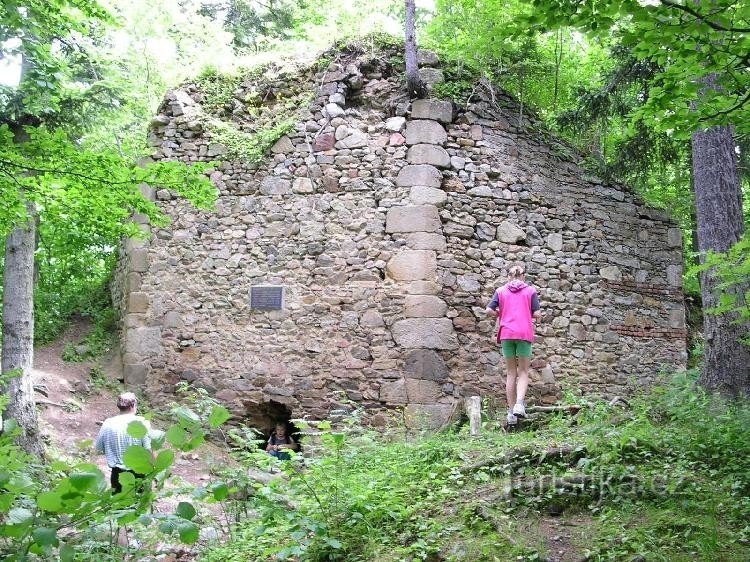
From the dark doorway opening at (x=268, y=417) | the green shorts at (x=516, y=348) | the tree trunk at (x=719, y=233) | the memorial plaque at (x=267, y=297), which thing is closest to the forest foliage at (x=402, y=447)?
the tree trunk at (x=719, y=233)

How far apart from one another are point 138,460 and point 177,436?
15 centimetres

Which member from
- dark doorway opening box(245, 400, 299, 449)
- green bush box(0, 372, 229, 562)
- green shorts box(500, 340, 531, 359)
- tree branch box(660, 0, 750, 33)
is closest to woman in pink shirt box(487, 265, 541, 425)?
green shorts box(500, 340, 531, 359)

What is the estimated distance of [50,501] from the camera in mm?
2230

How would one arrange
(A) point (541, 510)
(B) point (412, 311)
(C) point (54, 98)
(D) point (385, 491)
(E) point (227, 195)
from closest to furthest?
(A) point (541, 510)
(D) point (385, 491)
(C) point (54, 98)
(B) point (412, 311)
(E) point (227, 195)

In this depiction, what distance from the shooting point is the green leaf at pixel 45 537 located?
225 cm

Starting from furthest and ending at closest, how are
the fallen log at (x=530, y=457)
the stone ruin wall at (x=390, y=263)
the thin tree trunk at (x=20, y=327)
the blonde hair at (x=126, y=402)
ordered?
1. the stone ruin wall at (x=390, y=263)
2. the thin tree trunk at (x=20, y=327)
3. the blonde hair at (x=126, y=402)
4. the fallen log at (x=530, y=457)

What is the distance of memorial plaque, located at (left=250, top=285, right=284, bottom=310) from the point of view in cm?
901

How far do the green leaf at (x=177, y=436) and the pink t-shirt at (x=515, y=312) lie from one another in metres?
5.57

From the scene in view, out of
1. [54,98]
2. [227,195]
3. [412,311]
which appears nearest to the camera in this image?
[54,98]

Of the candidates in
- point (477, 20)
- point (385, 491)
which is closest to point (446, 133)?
point (477, 20)

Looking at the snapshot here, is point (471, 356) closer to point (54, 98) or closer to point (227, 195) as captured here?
point (227, 195)

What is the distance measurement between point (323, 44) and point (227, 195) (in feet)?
8.15

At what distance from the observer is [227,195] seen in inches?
371

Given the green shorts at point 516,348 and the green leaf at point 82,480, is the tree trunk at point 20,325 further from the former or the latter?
the green leaf at point 82,480
